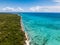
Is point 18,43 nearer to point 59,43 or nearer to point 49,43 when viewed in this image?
point 49,43

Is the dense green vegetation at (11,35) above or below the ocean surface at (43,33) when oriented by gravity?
above

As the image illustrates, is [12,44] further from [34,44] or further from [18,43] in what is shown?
[34,44]

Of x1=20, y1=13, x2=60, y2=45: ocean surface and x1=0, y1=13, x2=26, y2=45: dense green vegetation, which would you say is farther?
x1=20, y1=13, x2=60, y2=45: ocean surface

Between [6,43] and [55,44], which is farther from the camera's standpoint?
[55,44]

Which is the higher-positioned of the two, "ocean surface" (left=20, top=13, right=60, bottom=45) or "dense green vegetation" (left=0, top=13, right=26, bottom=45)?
"dense green vegetation" (left=0, top=13, right=26, bottom=45)

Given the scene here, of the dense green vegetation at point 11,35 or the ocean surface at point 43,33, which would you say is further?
the ocean surface at point 43,33

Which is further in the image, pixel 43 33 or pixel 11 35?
pixel 43 33

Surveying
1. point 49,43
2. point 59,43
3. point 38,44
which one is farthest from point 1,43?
point 59,43

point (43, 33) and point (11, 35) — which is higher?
point (11, 35)

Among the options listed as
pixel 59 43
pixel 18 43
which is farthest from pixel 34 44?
pixel 59 43
